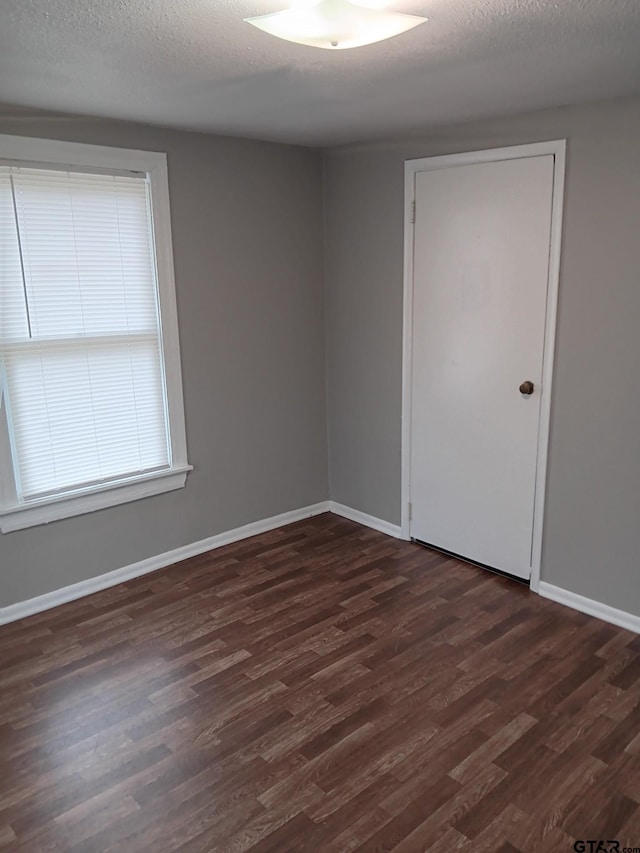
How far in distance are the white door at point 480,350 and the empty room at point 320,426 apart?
2 cm

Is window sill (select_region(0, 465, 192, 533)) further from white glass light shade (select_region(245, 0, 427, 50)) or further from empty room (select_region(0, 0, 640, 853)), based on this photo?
white glass light shade (select_region(245, 0, 427, 50))

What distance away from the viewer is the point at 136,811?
2.01 meters

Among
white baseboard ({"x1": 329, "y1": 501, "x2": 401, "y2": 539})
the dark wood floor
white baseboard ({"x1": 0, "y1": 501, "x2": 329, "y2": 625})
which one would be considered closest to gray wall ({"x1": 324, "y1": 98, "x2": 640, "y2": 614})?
the dark wood floor

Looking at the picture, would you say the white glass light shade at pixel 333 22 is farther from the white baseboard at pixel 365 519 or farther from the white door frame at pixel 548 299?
the white baseboard at pixel 365 519

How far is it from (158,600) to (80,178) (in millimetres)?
2070

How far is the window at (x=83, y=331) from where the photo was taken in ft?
9.57

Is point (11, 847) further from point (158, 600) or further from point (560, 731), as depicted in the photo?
point (560, 731)

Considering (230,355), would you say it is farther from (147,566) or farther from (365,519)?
(365,519)

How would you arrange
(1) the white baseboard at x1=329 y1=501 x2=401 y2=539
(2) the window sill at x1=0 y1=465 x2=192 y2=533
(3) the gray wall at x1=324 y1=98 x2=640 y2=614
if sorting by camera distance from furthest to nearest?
(1) the white baseboard at x1=329 y1=501 x2=401 y2=539 → (2) the window sill at x1=0 y1=465 x2=192 y2=533 → (3) the gray wall at x1=324 y1=98 x2=640 y2=614

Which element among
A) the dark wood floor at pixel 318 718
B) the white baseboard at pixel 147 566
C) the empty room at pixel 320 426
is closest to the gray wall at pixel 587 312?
the empty room at pixel 320 426

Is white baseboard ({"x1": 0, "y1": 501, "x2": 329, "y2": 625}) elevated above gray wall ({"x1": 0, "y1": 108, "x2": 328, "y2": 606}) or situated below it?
below

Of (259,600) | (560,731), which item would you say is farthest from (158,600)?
(560,731)

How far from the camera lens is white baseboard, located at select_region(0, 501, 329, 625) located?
315 cm

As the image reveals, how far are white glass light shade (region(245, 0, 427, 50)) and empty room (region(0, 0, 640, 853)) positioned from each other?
12 millimetres
